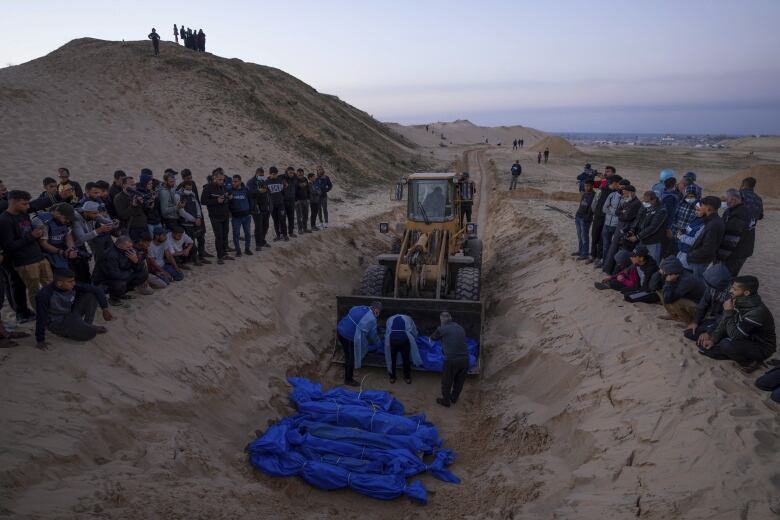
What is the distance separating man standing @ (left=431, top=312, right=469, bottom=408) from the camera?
6742 millimetres

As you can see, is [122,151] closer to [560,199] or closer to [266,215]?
[266,215]

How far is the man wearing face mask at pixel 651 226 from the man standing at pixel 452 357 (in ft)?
11.2

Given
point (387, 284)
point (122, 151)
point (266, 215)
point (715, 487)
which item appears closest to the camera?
point (715, 487)

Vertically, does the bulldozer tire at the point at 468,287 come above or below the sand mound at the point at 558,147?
below

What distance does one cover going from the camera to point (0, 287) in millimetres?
5453

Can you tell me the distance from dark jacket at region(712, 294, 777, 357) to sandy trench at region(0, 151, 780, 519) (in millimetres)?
419

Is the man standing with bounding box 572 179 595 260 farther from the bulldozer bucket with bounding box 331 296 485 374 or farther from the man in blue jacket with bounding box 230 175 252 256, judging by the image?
the man in blue jacket with bounding box 230 175 252 256

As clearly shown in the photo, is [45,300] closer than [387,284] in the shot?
Yes

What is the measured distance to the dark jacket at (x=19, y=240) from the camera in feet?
18.8

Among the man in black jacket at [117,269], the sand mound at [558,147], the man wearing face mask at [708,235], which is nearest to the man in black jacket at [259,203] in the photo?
the man in black jacket at [117,269]

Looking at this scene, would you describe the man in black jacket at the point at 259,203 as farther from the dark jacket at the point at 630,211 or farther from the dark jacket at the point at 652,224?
the dark jacket at the point at 652,224

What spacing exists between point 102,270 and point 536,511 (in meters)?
6.01

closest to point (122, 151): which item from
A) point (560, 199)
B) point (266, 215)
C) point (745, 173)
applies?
point (266, 215)

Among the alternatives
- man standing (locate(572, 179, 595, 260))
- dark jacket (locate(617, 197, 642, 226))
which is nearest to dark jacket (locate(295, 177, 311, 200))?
man standing (locate(572, 179, 595, 260))
